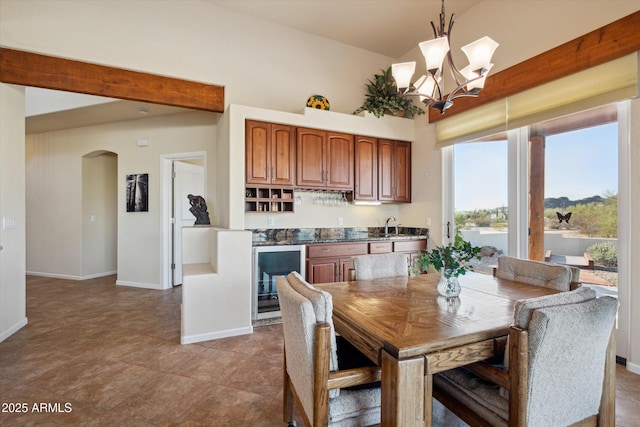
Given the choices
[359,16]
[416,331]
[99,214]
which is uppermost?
[359,16]

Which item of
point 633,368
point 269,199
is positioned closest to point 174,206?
point 269,199

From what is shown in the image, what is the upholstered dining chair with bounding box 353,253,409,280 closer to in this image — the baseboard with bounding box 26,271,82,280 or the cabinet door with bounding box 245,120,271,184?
the cabinet door with bounding box 245,120,271,184

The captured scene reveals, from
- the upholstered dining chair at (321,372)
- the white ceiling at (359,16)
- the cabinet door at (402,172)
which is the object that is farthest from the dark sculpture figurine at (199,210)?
the upholstered dining chair at (321,372)

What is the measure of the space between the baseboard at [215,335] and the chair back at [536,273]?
2.44 metres

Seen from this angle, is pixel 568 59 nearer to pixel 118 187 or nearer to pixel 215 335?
pixel 215 335

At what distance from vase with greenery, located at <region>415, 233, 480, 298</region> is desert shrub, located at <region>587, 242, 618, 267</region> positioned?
1.84 meters

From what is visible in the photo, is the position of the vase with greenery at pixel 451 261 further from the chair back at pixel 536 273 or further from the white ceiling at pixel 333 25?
the white ceiling at pixel 333 25

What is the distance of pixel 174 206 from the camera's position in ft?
16.6

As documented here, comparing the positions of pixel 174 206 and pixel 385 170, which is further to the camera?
pixel 174 206

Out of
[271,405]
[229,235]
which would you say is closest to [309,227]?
[229,235]

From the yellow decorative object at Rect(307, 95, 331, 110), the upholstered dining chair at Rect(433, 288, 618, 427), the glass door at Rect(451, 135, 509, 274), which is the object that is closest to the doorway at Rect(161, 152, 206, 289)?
the yellow decorative object at Rect(307, 95, 331, 110)

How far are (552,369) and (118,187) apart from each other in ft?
19.9

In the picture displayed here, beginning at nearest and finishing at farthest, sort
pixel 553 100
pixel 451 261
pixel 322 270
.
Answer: pixel 451 261 → pixel 553 100 → pixel 322 270

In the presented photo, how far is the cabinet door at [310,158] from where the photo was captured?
382 cm
